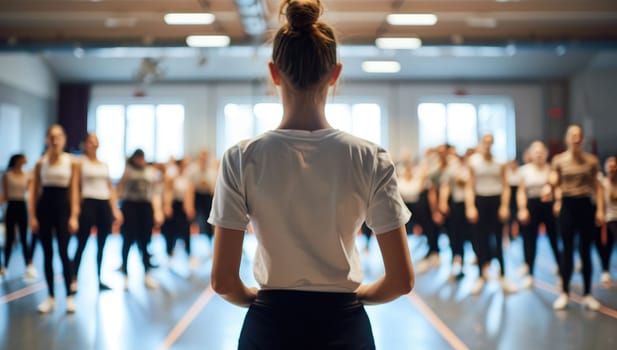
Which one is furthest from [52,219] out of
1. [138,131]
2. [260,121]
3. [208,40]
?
[138,131]

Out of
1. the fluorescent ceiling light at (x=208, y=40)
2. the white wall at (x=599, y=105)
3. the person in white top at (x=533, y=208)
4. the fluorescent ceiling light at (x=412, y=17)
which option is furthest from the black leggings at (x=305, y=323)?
the white wall at (x=599, y=105)

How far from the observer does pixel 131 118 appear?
57.5 ft

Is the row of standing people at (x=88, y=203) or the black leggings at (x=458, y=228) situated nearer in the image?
the row of standing people at (x=88, y=203)

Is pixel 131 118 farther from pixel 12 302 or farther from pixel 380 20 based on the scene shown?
pixel 12 302

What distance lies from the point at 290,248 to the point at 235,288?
5.8 inches

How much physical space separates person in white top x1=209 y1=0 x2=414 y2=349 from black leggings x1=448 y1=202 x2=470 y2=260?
6755mm

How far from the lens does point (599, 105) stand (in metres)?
15.9

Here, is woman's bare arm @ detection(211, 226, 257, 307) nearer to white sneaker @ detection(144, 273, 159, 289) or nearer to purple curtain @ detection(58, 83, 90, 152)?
white sneaker @ detection(144, 273, 159, 289)

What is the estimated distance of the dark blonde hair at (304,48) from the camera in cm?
114

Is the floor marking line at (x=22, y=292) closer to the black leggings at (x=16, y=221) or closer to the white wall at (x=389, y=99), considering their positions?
the black leggings at (x=16, y=221)

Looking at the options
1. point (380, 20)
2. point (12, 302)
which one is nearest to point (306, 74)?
point (12, 302)

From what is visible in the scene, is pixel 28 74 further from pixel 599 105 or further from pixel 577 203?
pixel 599 105

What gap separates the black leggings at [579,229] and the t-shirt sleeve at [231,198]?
16.9 ft

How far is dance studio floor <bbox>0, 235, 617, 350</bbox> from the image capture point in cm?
419
